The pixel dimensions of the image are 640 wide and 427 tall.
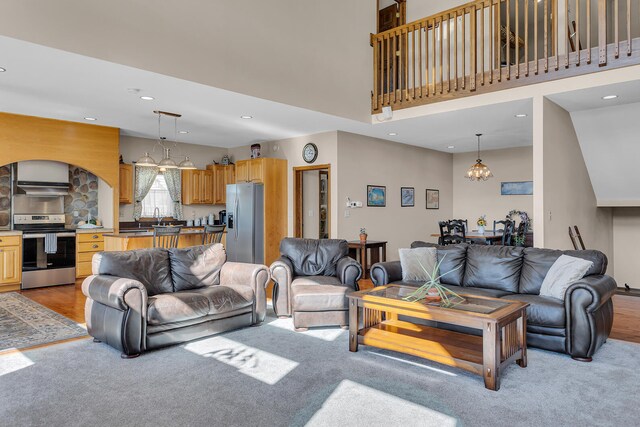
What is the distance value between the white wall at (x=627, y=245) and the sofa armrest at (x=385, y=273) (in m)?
5.70

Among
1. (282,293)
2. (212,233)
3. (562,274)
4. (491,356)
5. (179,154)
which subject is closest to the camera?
(491,356)

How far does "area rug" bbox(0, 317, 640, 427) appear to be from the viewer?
2.49 m

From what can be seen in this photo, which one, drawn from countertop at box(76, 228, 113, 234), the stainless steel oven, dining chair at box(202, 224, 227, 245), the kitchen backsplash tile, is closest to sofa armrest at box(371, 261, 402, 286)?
dining chair at box(202, 224, 227, 245)

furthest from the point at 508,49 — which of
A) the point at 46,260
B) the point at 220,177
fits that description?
the point at 46,260

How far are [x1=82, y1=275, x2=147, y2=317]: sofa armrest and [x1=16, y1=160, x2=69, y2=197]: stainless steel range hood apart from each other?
3972 mm

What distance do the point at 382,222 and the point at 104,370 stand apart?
5.87 meters

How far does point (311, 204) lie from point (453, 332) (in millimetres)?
5586

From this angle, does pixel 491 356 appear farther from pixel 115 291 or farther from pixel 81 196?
pixel 81 196

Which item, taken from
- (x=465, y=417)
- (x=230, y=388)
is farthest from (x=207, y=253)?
(x=465, y=417)

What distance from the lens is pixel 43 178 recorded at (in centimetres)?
679

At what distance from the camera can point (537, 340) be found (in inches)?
143

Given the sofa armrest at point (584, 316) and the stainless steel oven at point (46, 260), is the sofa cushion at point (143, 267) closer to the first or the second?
the stainless steel oven at point (46, 260)

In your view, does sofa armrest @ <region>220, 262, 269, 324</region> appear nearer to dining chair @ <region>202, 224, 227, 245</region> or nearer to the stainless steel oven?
dining chair @ <region>202, 224, 227, 245</region>

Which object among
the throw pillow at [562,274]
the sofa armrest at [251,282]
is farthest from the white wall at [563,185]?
the sofa armrest at [251,282]
